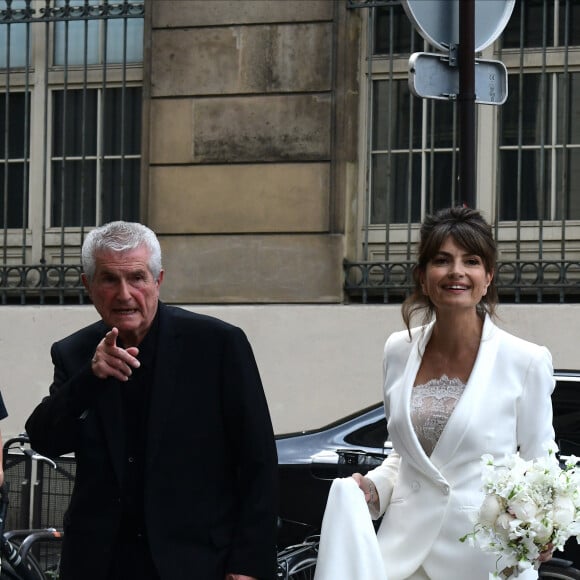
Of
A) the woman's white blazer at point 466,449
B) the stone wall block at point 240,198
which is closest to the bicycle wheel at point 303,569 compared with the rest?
the woman's white blazer at point 466,449

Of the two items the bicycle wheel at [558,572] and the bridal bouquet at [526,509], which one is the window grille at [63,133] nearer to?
the bicycle wheel at [558,572]

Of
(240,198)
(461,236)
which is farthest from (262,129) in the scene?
(461,236)

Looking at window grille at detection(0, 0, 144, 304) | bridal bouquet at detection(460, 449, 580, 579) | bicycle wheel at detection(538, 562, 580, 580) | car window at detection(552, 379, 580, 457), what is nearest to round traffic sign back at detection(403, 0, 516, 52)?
car window at detection(552, 379, 580, 457)

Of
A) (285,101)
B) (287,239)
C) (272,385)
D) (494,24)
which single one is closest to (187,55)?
(285,101)

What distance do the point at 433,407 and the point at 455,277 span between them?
37 centimetres

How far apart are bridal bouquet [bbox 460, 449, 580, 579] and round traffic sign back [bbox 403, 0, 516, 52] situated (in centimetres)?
356

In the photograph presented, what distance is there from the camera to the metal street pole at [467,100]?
6754 millimetres

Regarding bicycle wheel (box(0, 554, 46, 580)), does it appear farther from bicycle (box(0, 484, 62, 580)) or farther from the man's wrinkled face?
the man's wrinkled face

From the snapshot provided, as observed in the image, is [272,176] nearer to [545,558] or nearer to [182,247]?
[182,247]

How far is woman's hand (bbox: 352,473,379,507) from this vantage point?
424cm

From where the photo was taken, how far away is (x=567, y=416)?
794 cm

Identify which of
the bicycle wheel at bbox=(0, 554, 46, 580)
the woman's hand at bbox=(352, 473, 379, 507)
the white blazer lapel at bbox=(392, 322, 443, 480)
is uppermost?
the white blazer lapel at bbox=(392, 322, 443, 480)

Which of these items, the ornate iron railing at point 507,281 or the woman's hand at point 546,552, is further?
the ornate iron railing at point 507,281

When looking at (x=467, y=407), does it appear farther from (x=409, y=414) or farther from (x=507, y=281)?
(x=507, y=281)
